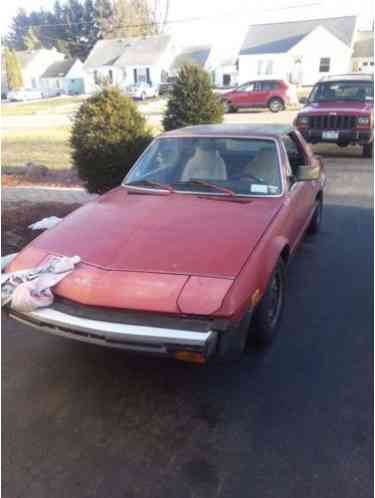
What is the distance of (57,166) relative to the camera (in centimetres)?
1051

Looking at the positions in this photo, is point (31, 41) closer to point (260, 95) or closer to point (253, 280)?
point (260, 95)

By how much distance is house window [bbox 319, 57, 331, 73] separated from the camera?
1647 inches

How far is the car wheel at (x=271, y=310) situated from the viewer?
9.91ft

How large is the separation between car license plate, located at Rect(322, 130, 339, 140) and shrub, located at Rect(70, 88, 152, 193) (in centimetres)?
569

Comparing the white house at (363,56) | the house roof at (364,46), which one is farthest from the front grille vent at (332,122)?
the house roof at (364,46)

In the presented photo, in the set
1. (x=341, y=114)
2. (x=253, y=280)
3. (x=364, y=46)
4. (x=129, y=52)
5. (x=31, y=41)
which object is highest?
(x=31, y=41)

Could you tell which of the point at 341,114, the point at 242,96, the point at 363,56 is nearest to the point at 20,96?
the point at 242,96

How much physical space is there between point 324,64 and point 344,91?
35527mm

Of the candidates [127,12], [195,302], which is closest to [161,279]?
[195,302]

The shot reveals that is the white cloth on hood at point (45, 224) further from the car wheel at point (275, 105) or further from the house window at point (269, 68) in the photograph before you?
the house window at point (269, 68)

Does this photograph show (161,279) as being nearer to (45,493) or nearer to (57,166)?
(45,493)

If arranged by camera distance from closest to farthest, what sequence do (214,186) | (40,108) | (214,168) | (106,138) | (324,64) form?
1. (214,186)
2. (214,168)
3. (106,138)
4. (40,108)
5. (324,64)

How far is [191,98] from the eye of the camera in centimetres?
923

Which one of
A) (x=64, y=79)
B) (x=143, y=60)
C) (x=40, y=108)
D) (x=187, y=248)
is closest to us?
(x=187, y=248)
